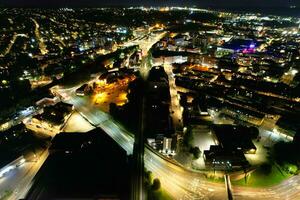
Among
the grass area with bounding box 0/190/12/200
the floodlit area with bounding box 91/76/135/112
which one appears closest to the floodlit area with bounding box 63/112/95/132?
the floodlit area with bounding box 91/76/135/112

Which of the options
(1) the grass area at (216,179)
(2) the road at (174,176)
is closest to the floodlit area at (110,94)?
(2) the road at (174,176)

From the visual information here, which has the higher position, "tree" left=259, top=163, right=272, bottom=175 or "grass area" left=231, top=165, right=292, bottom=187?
"tree" left=259, top=163, right=272, bottom=175

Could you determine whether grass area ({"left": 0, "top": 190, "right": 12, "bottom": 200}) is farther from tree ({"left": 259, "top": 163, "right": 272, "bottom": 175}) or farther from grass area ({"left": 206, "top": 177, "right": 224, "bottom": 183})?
tree ({"left": 259, "top": 163, "right": 272, "bottom": 175})

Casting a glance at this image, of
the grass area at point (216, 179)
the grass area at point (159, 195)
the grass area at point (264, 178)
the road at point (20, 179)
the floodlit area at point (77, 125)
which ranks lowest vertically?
the grass area at point (264, 178)

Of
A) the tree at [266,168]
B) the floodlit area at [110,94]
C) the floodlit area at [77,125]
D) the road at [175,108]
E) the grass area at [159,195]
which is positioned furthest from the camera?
the floodlit area at [110,94]

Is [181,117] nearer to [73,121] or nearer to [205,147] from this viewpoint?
[205,147]

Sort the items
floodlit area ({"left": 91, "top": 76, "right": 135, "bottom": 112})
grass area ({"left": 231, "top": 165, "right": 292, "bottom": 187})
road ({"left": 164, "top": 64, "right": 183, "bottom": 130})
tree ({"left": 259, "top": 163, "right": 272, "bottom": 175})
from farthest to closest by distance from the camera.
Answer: floodlit area ({"left": 91, "top": 76, "right": 135, "bottom": 112})
road ({"left": 164, "top": 64, "right": 183, "bottom": 130})
tree ({"left": 259, "top": 163, "right": 272, "bottom": 175})
grass area ({"left": 231, "top": 165, "right": 292, "bottom": 187})

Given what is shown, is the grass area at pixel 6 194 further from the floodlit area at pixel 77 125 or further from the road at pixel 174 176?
the road at pixel 174 176

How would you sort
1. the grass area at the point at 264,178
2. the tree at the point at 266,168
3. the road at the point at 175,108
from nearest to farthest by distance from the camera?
the grass area at the point at 264,178 < the tree at the point at 266,168 < the road at the point at 175,108
